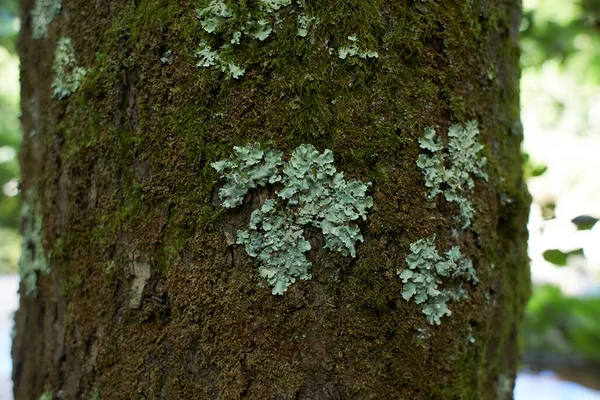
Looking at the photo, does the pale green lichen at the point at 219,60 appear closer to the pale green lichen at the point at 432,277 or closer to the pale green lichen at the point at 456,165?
the pale green lichen at the point at 456,165

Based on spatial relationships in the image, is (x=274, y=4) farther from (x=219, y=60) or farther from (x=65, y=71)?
(x=65, y=71)

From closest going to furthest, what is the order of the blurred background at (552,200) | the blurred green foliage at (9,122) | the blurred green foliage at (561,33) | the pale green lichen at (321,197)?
the pale green lichen at (321,197) < the blurred background at (552,200) < the blurred green foliage at (561,33) < the blurred green foliage at (9,122)

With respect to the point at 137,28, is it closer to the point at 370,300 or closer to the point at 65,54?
the point at 65,54

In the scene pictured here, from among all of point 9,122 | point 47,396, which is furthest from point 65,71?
point 9,122

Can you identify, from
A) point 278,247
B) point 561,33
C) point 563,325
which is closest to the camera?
point 278,247

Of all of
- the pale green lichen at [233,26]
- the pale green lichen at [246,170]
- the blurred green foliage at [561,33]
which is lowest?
the pale green lichen at [246,170]

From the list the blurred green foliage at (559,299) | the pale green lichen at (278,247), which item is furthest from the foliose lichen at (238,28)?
the blurred green foliage at (559,299)

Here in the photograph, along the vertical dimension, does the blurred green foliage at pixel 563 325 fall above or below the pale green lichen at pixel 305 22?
above
